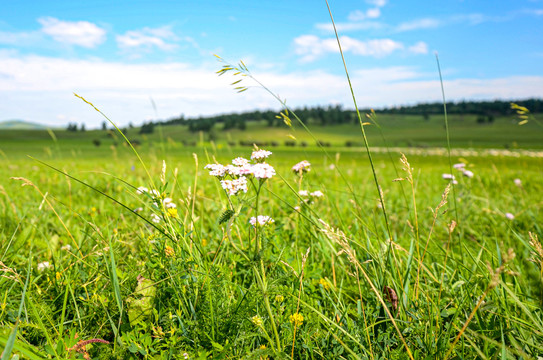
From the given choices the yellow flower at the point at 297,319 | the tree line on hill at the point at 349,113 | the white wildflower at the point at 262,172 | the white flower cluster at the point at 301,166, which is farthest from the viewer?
the tree line on hill at the point at 349,113

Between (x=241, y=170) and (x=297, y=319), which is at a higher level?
(x=241, y=170)

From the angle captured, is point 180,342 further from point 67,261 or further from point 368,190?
point 368,190

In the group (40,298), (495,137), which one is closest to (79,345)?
(40,298)

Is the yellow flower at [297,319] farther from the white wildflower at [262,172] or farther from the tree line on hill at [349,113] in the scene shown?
the tree line on hill at [349,113]

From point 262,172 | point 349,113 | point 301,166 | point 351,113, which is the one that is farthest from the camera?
point 349,113

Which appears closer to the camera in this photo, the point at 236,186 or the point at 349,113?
the point at 236,186

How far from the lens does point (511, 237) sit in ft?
11.3

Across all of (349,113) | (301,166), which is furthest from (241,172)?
(349,113)

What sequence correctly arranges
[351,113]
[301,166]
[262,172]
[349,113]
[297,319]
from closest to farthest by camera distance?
[262,172]
[297,319]
[301,166]
[351,113]
[349,113]

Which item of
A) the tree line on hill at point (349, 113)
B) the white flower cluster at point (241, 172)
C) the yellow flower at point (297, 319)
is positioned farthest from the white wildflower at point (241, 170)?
the tree line on hill at point (349, 113)

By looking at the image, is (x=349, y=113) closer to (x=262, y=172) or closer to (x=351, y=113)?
(x=351, y=113)

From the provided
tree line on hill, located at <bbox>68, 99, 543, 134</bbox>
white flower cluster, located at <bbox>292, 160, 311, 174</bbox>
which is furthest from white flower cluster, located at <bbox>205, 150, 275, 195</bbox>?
tree line on hill, located at <bbox>68, 99, 543, 134</bbox>

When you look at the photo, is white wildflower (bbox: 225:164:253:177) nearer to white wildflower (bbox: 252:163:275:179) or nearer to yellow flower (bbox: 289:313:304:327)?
white wildflower (bbox: 252:163:275:179)

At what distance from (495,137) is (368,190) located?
247 feet
